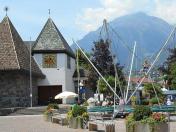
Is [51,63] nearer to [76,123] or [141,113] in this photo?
[76,123]

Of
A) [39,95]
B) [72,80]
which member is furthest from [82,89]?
[39,95]

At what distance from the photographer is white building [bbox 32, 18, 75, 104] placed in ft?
219

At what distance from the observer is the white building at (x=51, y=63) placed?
219 ft

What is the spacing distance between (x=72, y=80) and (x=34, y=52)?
25.9 ft

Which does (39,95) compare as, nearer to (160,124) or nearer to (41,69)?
(41,69)

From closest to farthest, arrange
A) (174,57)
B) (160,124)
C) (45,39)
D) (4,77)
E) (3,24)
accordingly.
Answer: (160,124) < (4,77) < (3,24) < (45,39) < (174,57)

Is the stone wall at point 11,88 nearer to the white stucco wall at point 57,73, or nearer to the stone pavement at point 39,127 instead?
the white stucco wall at point 57,73

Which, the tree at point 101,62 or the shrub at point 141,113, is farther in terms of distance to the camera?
the tree at point 101,62

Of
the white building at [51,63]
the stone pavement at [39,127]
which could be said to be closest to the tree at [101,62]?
the white building at [51,63]

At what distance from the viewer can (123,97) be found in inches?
1594

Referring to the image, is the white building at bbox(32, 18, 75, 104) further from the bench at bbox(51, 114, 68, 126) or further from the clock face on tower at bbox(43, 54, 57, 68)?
the bench at bbox(51, 114, 68, 126)

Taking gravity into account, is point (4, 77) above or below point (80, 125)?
above

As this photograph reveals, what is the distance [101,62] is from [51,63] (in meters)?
12.7

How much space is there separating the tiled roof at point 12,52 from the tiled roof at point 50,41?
2161 mm
